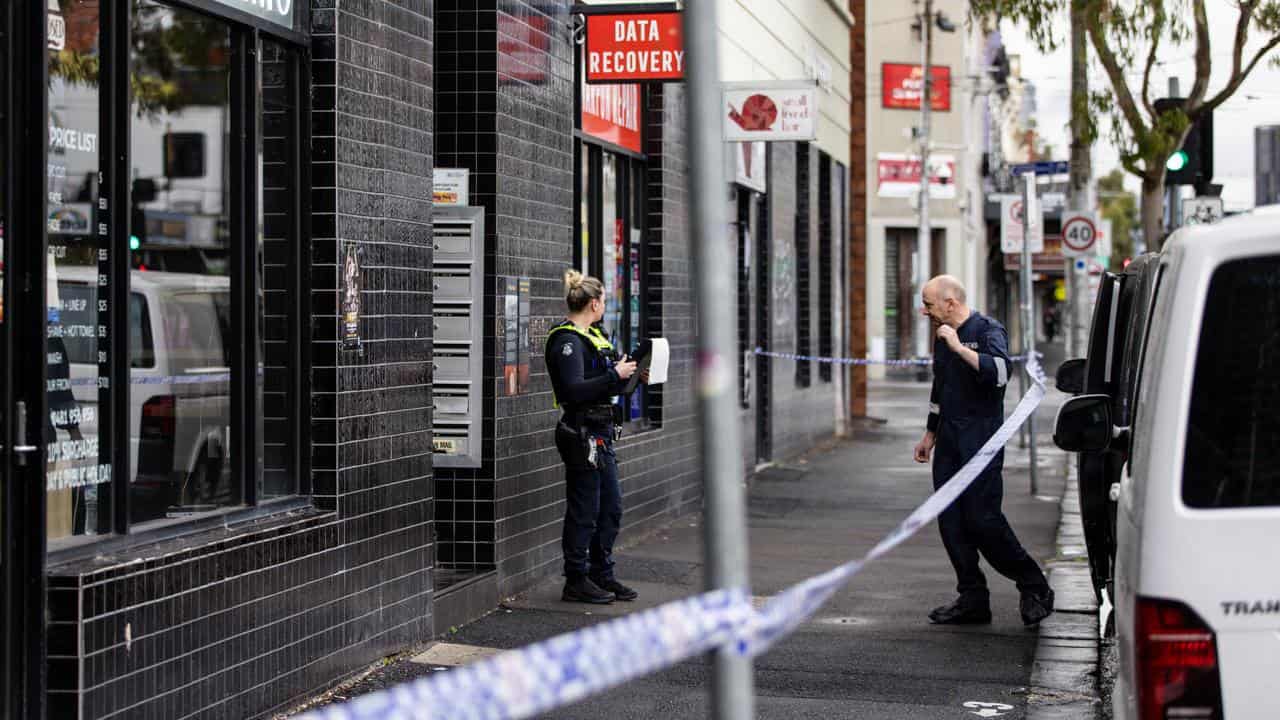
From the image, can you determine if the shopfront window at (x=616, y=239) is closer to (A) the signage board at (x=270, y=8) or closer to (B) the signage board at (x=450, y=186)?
(B) the signage board at (x=450, y=186)

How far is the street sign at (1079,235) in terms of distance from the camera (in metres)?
20.2

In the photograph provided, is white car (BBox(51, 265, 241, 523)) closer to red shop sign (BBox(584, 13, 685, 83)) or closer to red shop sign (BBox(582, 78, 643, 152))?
red shop sign (BBox(582, 78, 643, 152))

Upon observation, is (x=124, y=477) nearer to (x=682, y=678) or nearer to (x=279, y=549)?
(x=279, y=549)

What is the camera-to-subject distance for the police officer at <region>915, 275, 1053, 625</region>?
895 cm

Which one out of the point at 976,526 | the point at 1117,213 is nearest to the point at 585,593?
the point at 976,526

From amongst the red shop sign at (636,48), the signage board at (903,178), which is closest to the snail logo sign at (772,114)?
the red shop sign at (636,48)

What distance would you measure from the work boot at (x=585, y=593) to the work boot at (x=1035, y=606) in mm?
2261

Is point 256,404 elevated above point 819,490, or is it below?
above

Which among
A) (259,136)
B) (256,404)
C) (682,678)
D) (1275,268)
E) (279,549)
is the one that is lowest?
(682,678)

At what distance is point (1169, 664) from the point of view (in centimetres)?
388

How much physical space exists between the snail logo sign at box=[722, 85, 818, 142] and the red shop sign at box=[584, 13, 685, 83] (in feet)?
3.06

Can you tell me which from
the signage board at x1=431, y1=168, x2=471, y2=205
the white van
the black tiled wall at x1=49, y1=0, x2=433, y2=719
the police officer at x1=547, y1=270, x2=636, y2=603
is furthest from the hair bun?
the white van

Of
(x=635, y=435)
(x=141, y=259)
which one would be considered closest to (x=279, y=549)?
(x=635, y=435)

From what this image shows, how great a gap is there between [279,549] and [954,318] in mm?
4031
